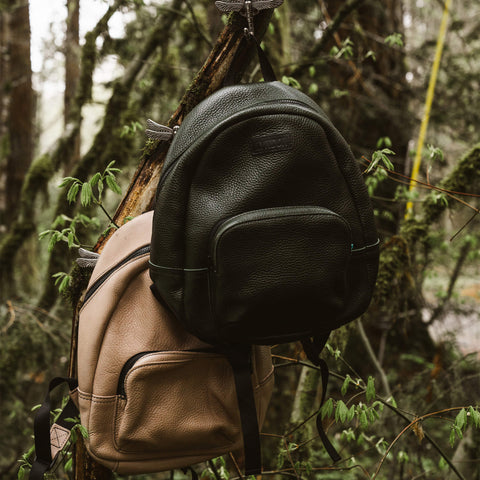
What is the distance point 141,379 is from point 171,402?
0.10m

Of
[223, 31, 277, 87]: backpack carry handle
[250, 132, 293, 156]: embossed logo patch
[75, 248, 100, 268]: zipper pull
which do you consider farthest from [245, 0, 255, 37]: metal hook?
[75, 248, 100, 268]: zipper pull

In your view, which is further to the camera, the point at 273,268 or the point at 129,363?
the point at 129,363

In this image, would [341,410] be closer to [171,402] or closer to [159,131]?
[171,402]

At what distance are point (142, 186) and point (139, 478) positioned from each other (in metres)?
3.28

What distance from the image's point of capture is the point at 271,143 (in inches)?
39.0

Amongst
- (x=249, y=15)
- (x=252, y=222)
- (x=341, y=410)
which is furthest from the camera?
(x=341, y=410)

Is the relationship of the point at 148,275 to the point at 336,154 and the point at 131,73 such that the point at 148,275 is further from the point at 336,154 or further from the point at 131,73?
the point at 131,73

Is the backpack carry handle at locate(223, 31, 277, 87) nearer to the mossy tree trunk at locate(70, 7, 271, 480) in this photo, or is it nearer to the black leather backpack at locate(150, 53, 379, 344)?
the mossy tree trunk at locate(70, 7, 271, 480)

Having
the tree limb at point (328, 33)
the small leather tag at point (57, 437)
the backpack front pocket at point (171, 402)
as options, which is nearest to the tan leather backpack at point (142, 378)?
the backpack front pocket at point (171, 402)

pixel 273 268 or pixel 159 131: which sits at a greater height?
pixel 159 131

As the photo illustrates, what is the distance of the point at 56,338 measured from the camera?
2.85m

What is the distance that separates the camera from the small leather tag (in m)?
1.30

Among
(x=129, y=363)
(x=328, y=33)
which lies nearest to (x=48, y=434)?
(x=129, y=363)

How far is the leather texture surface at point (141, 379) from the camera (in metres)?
1.12
